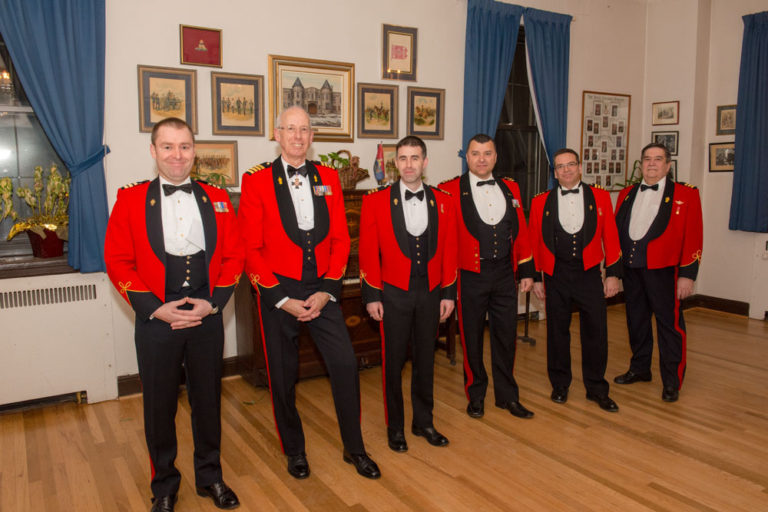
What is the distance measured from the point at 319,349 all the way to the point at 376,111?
2.94 meters

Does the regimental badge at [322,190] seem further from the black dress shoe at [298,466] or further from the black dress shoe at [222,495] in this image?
the black dress shoe at [222,495]

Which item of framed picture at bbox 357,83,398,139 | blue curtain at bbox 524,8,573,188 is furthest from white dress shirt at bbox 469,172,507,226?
blue curtain at bbox 524,8,573,188

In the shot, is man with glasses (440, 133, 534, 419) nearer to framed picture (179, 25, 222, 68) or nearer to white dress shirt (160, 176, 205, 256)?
white dress shirt (160, 176, 205, 256)

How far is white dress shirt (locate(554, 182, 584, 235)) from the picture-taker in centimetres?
390

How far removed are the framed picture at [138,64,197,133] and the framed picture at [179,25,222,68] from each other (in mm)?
100

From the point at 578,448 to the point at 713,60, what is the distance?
18.3ft

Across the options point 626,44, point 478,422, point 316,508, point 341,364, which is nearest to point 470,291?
point 478,422

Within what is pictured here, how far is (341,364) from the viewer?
9.76ft

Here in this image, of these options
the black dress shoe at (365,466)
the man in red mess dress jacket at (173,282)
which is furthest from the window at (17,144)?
the black dress shoe at (365,466)

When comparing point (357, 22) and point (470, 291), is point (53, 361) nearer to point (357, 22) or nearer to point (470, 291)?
point (470, 291)

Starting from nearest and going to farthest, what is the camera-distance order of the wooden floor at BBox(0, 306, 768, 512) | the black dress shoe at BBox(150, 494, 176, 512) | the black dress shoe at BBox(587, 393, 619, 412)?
the black dress shoe at BBox(150, 494, 176, 512) < the wooden floor at BBox(0, 306, 768, 512) < the black dress shoe at BBox(587, 393, 619, 412)

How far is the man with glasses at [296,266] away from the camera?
2.92m

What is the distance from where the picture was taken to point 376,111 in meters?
5.34

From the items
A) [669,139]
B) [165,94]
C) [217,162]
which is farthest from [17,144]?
[669,139]
